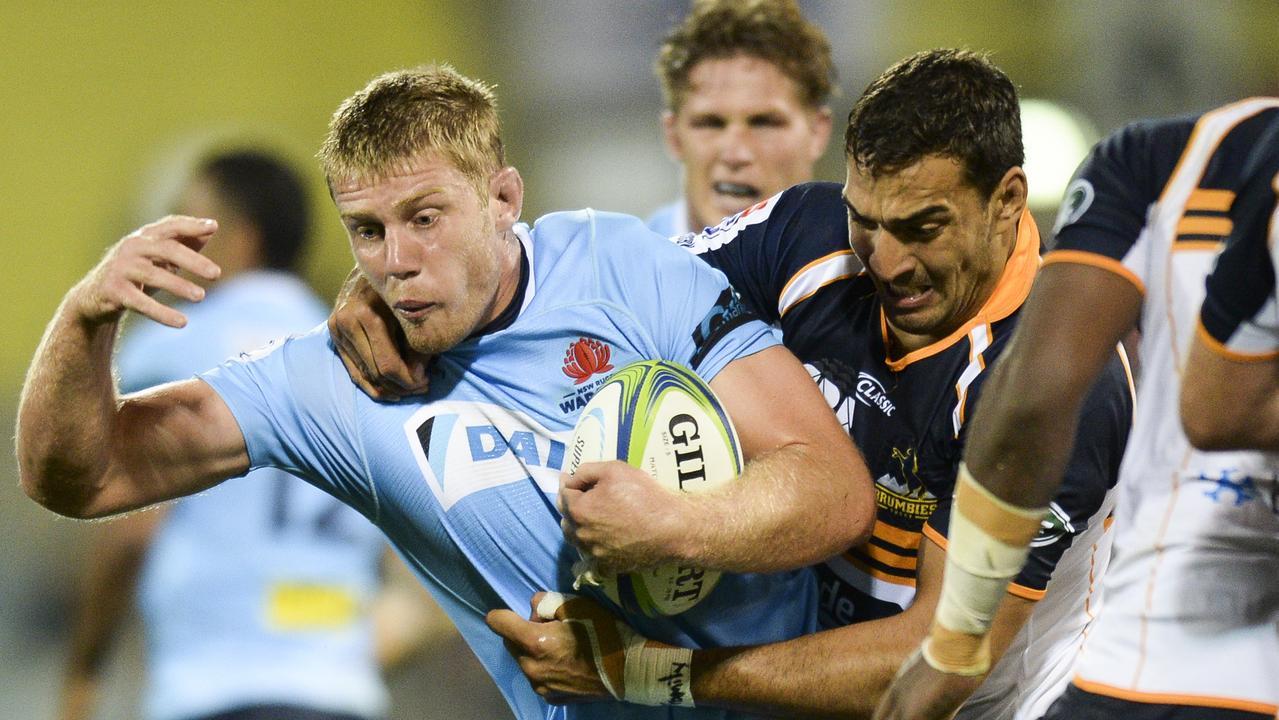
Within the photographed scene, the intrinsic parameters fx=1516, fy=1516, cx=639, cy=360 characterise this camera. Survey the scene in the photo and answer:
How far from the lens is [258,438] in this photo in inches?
122

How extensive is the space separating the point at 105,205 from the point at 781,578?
844 cm

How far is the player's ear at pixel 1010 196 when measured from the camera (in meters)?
3.07

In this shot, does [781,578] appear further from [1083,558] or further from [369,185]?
[369,185]

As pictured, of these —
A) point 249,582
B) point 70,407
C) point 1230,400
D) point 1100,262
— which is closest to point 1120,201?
point 1100,262

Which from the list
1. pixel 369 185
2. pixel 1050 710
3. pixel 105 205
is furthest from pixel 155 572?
pixel 105 205

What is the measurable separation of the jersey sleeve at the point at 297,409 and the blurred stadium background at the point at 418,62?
702cm

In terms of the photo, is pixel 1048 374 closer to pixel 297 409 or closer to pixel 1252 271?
pixel 1252 271

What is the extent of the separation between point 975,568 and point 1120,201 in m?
0.62

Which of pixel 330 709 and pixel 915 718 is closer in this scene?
pixel 915 718

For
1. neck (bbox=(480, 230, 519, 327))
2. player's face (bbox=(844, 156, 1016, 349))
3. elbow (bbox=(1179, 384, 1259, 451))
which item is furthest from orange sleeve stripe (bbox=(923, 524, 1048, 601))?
neck (bbox=(480, 230, 519, 327))

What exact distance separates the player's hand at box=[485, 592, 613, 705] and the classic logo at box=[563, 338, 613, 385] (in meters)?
0.45

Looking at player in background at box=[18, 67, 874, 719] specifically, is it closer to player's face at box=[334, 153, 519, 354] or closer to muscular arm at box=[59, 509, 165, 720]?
player's face at box=[334, 153, 519, 354]

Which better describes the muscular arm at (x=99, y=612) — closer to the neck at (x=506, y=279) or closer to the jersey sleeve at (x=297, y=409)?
the jersey sleeve at (x=297, y=409)

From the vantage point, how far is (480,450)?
308cm
